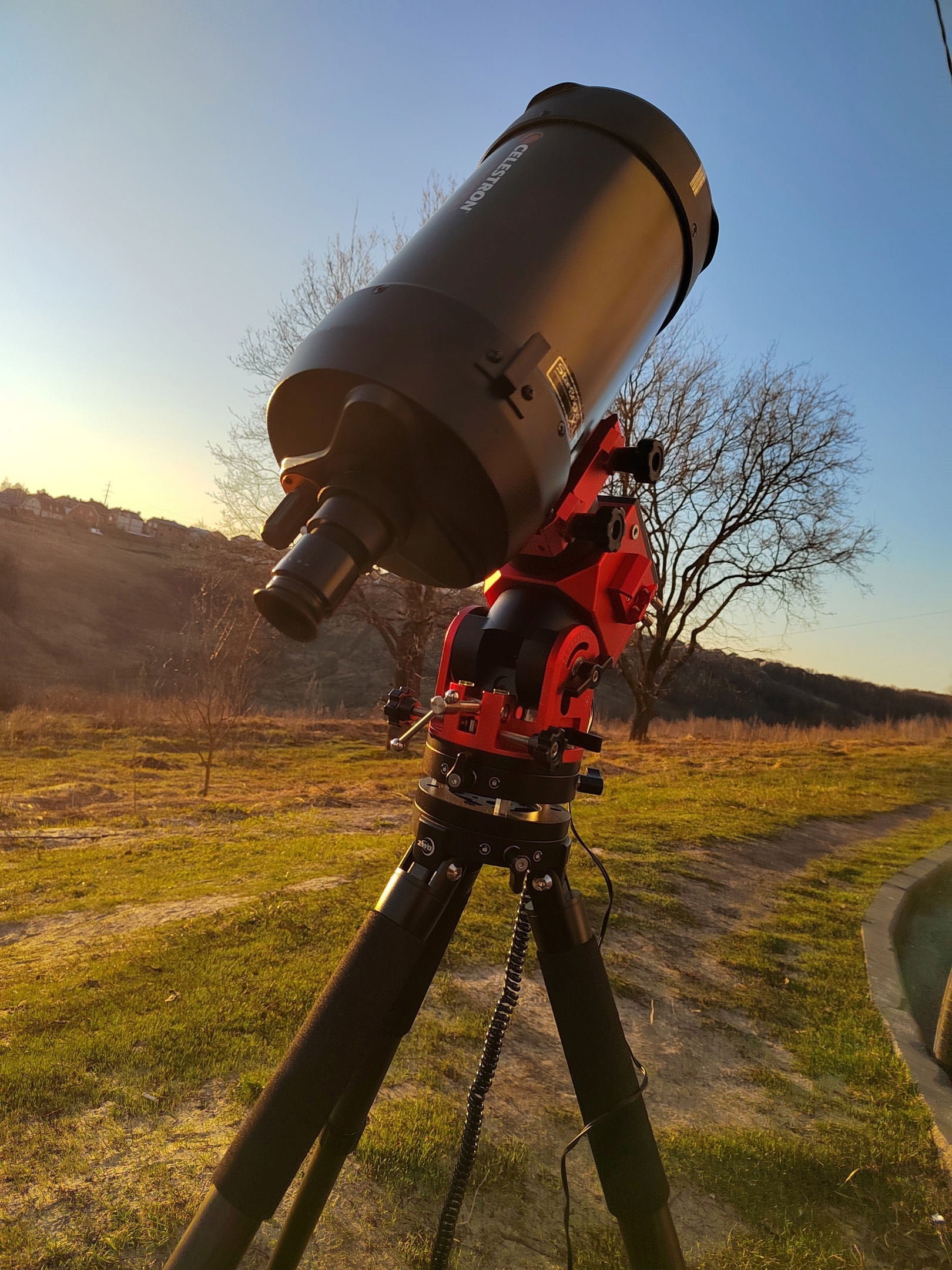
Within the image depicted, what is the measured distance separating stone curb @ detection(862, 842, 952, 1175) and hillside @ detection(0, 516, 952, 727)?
76.9 ft

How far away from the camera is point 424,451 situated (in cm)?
125

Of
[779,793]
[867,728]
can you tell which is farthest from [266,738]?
[867,728]

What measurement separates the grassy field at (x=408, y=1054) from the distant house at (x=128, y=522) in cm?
5369

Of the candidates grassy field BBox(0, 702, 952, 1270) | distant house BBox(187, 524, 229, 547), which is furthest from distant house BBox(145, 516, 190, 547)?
grassy field BBox(0, 702, 952, 1270)

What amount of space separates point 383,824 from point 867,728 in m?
22.8

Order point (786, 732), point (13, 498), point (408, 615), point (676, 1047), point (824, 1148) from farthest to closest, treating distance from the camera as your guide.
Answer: point (13, 498) → point (786, 732) → point (408, 615) → point (676, 1047) → point (824, 1148)

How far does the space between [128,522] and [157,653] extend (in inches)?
871

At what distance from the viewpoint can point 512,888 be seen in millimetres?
1510

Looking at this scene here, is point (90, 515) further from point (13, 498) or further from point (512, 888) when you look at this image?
point (512, 888)

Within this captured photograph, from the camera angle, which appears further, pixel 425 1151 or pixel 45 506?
pixel 45 506

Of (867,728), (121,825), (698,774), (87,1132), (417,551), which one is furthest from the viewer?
(867,728)

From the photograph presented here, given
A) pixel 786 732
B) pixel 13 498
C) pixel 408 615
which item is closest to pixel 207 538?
pixel 408 615

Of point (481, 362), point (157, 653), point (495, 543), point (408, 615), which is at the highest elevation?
point (408, 615)

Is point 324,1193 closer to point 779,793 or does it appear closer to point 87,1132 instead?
point 87,1132
